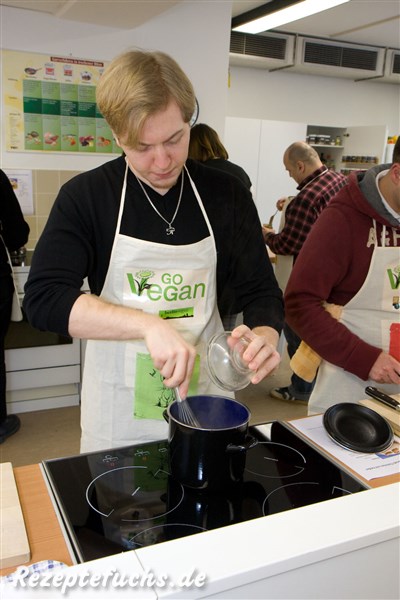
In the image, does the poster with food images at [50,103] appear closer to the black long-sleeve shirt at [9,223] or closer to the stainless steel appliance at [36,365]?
the black long-sleeve shirt at [9,223]

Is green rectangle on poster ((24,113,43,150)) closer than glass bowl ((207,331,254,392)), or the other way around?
glass bowl ((207,331,254,392))

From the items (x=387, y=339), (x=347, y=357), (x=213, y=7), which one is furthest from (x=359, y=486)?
(x=213, y=7)

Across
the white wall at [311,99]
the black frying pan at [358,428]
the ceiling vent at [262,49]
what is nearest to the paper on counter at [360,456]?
the black frying pan at [358,428]

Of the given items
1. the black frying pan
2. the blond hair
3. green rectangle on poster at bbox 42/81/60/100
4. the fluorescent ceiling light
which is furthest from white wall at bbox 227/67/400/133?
the black frying pan

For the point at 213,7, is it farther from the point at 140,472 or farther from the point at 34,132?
the point at 140,472

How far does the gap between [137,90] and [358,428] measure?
0.76 metres

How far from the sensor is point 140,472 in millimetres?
873

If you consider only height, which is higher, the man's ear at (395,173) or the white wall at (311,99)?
the white wall at (311,99)

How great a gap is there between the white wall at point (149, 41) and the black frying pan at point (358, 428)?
239 centimetres

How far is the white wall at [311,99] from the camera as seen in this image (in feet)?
18.9

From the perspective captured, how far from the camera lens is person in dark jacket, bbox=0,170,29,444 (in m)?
2.43

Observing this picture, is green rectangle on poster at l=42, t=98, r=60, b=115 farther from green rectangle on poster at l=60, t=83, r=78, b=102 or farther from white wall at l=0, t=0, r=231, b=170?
white wall at l=0, t=0, r=231, b=170

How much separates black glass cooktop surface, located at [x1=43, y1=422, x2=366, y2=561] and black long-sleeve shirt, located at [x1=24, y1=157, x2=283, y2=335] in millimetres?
263

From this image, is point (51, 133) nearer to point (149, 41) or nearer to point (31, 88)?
point (31, 88)
